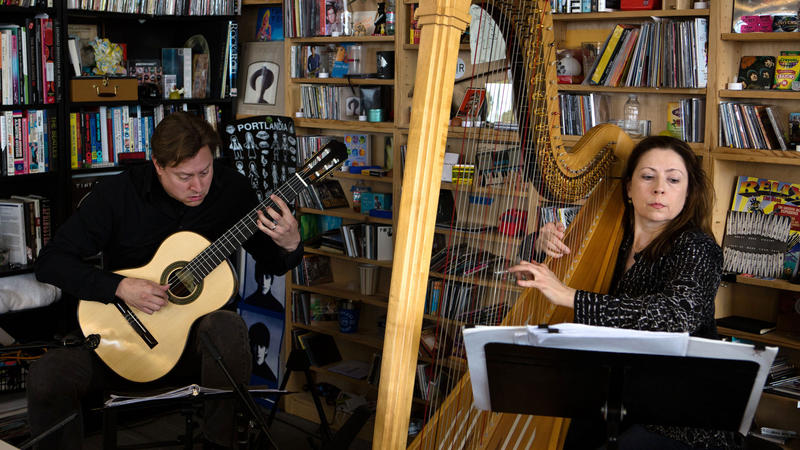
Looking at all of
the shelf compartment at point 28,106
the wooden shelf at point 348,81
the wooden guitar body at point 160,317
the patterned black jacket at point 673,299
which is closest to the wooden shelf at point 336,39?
the wooden shelf at point 348,81

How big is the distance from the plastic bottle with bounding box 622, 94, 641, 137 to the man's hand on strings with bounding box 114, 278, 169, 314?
1.92 metres

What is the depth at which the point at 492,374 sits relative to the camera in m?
1.49

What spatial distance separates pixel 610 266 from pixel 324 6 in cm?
203

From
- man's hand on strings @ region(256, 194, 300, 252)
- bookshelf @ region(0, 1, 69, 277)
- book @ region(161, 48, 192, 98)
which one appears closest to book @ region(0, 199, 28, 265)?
bookshelf @ region(0, 1, 69, 277)

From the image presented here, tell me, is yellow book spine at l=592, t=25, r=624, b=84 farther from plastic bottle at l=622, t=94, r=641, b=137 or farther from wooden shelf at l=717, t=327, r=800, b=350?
wooden shelf at l=717, t=327, r=800, b=350

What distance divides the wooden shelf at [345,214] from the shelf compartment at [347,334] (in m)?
0.57

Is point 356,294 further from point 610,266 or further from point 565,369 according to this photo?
point 565,369

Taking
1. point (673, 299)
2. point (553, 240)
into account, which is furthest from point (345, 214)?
point (673, 299)

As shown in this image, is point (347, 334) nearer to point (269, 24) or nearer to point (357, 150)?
point (357, 150)

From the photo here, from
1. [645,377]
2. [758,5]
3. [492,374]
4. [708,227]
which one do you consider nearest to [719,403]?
[645,377]

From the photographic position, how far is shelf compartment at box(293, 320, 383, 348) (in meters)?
3.70

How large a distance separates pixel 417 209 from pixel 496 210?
1.85 meters

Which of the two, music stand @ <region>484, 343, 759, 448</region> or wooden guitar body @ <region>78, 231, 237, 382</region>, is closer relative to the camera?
music stand @ <region>484, 343, 759, 448</region>

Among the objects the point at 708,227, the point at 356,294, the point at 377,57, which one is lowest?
the point at 356,294
